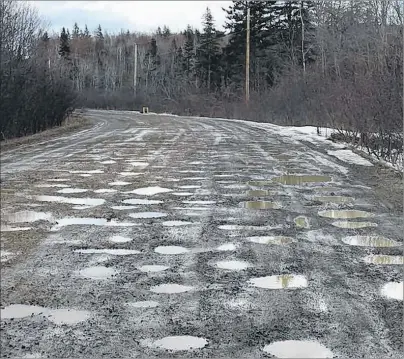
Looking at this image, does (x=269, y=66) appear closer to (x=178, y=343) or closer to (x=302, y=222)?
(x=302, y=222)

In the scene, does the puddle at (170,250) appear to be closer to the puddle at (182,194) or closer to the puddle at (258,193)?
the puddle at (182,194)

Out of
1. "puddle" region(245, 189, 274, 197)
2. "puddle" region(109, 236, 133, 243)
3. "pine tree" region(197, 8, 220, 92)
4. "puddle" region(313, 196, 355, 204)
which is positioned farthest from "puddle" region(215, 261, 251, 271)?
"pine tree" region(197, 8, 220, 92)

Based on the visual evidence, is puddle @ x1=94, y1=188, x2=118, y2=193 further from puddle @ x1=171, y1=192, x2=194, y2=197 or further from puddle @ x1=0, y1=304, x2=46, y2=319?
puddle @ x1=0, y1=304, x2=46, y2=319

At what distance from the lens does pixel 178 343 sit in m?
3.08

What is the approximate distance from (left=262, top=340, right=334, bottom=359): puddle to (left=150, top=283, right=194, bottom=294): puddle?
96 cm

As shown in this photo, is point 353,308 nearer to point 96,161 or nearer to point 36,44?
point 96,161

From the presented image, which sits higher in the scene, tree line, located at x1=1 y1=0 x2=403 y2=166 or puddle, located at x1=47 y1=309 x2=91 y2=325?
tree line, located at x1=1 y1=0 x2=403 y2=166

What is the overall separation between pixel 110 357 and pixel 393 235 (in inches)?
137

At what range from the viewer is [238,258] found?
467cm

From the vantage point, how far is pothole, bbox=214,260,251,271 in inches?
174

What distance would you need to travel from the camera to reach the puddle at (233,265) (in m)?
4.41

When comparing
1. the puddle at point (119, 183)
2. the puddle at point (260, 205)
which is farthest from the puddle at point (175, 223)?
the puddle at point (119, 183)

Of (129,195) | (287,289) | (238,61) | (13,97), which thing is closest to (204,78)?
(238,61)

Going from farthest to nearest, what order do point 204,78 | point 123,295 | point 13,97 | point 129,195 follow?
point 204,78 → point 13,97 → point 129,195 → point 123,295
